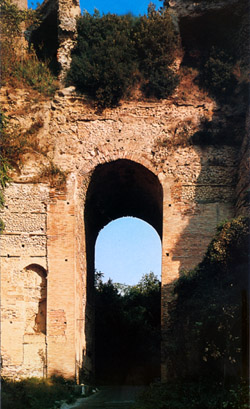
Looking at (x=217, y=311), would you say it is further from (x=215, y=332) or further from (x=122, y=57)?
(x=122, y=57)

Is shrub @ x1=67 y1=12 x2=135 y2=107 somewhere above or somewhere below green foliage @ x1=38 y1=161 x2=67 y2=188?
above

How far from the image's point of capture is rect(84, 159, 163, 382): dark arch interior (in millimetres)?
15500

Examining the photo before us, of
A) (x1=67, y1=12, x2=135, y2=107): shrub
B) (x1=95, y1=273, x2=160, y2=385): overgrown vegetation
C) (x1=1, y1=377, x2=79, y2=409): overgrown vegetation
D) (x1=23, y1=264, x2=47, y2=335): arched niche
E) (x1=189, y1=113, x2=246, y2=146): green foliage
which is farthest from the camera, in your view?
(x1=95, y1=273, x2=160, y2=385): overgrown vegetation

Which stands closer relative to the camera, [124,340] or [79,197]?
[79,197]

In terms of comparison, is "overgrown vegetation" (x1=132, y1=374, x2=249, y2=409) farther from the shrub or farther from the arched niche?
the shrub

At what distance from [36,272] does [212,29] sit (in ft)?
29.5

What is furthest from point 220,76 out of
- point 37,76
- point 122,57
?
point 37,76

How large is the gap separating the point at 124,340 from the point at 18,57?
1141 cm

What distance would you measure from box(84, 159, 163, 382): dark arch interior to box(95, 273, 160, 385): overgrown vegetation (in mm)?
4839

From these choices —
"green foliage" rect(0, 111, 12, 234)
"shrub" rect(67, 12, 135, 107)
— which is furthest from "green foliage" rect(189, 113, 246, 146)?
"green foliage" rect(0, 111, 12, 234)

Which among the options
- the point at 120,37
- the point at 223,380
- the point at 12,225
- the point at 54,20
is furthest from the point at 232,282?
the point at 54,20

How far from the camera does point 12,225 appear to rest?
14.3 metres

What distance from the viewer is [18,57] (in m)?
16.6

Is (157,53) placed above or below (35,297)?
above
